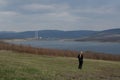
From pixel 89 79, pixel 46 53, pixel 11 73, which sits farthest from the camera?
pixel 46 53

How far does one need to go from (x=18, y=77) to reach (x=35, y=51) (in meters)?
38.3

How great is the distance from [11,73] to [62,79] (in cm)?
294

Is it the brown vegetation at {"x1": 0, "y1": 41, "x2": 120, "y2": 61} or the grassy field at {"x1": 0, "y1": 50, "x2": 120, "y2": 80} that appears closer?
the grassy field at {"x1": 0, "y1": 50, "x2": 120, "y2": 80}

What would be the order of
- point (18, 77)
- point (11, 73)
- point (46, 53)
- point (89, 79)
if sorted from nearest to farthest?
point (18, 77) → point (11, 73) → point (89, 79) → point (46, 53)

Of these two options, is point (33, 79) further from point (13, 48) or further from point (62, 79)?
point (13, 48)

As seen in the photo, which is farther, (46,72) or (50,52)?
(50,52)

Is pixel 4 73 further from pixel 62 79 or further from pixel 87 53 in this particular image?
pixel 87 53

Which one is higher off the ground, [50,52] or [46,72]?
[50,52]

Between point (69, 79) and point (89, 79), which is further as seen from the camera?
point (89, 79)

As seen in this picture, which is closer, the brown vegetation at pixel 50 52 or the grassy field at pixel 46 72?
the grassy field at pixel 46 72

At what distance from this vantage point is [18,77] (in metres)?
21.4

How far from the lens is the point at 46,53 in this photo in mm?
59469

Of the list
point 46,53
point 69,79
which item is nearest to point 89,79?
point 69,79

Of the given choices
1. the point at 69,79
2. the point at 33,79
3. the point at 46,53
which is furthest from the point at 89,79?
the point at 46,53
